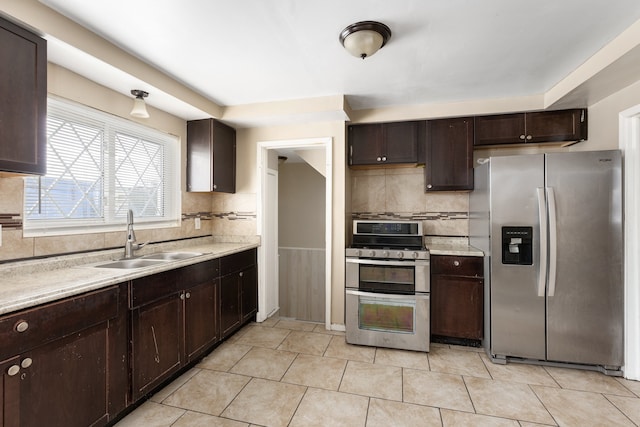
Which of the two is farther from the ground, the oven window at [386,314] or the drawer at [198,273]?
the drawer at [198,273]

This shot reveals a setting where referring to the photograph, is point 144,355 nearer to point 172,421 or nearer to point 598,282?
point 172,421

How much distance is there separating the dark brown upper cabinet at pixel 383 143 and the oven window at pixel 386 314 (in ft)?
4.80

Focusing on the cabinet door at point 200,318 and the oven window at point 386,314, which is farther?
the oven window at point 386,314

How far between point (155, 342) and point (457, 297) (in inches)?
101

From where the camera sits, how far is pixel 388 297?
2.83m

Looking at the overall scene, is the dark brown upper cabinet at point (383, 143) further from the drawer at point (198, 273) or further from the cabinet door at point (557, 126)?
the drawer at point (198, 273)

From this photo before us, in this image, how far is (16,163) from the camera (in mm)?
1529

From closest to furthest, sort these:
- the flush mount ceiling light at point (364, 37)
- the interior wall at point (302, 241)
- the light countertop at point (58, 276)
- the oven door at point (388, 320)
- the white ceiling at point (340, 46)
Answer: the light countertop at point (58, 276) < the white ceiling at point (340, 46) < the flush mount ceiling light at point (364, 37) < the oven door at point (388, 320) < the interior wall at point (302, 241)

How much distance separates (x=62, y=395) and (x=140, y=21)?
2039 mm

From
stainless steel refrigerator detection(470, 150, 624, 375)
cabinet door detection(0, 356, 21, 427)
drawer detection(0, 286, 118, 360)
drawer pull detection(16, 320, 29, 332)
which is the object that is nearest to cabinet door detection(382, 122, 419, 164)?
stainless steel refrigerator detection(470, 150, 624, 375)

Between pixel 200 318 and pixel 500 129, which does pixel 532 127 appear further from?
pixel 200 318

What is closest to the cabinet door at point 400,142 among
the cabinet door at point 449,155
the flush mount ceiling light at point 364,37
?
the cabinet door at point 449,155

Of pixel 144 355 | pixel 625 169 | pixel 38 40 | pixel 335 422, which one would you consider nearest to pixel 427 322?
pixel 335 422

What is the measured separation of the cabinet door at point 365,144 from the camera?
328 cm
